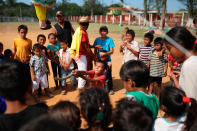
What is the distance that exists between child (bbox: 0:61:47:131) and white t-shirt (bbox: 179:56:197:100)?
4.77 feet

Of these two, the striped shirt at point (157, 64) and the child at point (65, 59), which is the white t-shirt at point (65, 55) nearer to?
the child at point (65, 59)

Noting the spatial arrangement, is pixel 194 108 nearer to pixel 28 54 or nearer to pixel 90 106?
pixel 90 106

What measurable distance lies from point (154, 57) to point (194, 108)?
243 cm

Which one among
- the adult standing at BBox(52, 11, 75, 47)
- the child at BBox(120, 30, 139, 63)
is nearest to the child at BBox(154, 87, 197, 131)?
the child at BBox(120, 30, 139, 63)

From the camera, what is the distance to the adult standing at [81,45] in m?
3.45

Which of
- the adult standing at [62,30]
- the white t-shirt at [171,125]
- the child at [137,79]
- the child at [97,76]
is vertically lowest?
the white t-shirt at [171,125]

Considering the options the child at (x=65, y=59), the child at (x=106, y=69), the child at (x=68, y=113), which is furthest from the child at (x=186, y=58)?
the child at (x=65, y=59)

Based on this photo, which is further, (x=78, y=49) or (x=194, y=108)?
(x=78, y=49)

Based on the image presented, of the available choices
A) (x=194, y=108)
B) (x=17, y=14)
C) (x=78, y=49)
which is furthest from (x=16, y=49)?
(x=17, y=14)

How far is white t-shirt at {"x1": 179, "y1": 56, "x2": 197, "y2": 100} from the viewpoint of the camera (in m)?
1.68

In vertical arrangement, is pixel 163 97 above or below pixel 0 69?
below

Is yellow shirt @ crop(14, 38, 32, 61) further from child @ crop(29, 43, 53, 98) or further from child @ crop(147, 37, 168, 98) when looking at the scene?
child @ crop(147, 37, 168, 98)

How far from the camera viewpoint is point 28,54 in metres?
4.23

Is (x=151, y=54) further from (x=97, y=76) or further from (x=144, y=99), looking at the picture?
(x=144, y=99)
